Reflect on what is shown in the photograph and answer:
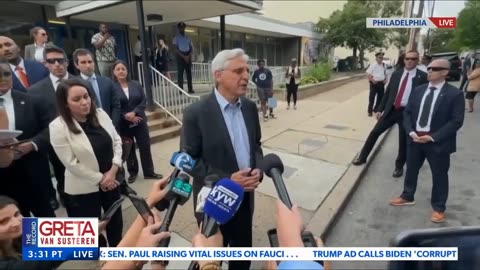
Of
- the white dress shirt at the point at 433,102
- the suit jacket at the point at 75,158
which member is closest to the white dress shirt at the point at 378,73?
the white dress shirt at the point at 433,102

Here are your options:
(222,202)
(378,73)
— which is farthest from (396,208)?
(378,73)

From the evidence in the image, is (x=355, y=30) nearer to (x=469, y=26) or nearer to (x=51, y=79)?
(x=469, y=26)

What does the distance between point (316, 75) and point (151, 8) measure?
430 inches

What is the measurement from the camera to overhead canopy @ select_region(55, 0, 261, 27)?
6.73 meters

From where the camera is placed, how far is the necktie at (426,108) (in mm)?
3229

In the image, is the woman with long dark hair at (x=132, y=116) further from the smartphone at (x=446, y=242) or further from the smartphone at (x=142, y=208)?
the smartphone at (x=446, y=242)

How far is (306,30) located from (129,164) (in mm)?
21929

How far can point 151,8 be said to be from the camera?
7570mm

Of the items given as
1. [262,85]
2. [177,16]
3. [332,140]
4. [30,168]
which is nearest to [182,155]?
[30,168]

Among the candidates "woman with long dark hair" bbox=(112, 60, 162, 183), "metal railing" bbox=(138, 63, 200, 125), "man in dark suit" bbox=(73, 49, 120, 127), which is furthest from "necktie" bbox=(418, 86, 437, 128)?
"metal railing" bbox=(138, 63, 200, 125)

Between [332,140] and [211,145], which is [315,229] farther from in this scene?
[332,140]

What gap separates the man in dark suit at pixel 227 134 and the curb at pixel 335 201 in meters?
1.40

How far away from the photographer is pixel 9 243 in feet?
4.80

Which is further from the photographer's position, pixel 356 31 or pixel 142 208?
pixel 356 31
